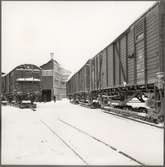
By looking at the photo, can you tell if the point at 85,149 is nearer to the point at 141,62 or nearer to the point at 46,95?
the point at 141,62

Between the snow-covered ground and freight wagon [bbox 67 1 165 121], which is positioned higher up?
freight wagon [bbox 67 1 165 121]

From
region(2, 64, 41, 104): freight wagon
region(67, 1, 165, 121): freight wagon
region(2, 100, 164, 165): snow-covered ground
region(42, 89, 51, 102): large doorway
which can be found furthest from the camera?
region(42, 89, 51, 102): large doorway

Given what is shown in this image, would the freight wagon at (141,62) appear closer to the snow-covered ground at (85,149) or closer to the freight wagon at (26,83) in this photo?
the snow-covered ground at (85,149)

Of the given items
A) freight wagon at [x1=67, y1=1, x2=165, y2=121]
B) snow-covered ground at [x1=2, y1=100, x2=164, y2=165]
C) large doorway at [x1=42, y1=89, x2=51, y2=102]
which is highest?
freight wagon at [x1=67, y1=1, x2=165, y2=121]

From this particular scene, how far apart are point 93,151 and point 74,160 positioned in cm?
92

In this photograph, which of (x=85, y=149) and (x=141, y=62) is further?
(x=141, y=62)

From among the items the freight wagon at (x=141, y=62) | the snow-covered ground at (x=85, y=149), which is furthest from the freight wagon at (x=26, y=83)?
the snow-covered ground at (x=85, y=149)

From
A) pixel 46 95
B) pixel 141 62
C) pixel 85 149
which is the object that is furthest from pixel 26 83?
pixel 85 149

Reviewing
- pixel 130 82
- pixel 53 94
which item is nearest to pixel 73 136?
pixel 130 82

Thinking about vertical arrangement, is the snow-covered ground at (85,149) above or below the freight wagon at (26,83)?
below

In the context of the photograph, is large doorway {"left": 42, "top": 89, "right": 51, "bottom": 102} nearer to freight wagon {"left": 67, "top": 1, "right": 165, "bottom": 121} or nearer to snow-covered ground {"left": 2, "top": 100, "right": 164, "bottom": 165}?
freight wagon {"left": 67, "top": 1, "right": 165, "bottom": 121}

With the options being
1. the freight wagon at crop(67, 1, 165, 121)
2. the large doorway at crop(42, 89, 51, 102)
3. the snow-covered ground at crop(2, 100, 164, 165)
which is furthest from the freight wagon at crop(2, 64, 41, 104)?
the snow-covered ground at crop(2, 100, 164, 165)

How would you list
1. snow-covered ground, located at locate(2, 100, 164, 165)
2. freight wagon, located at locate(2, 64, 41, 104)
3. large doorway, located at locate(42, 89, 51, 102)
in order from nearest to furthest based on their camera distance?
1. snow-covered ground, located at locate(2, 100, 164, 165)
2. freight wagon, located at locate(2, 64, 41, 104)
3. large doorway, located at locate(42, 89, 51, 102)

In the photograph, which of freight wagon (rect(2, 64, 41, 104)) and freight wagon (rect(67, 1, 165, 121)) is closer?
freight wagon (rect(67, 1, 165, 121))
